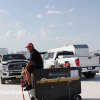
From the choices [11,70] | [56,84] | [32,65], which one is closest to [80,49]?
[11,70]

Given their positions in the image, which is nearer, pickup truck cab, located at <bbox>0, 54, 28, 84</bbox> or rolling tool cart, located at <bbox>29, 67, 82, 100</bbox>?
rolling tool cart, located at <bbox>29, 67, 82, 100</bbox>

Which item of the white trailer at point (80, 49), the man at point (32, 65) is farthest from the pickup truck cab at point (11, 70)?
the white trailer at point (80, 49)

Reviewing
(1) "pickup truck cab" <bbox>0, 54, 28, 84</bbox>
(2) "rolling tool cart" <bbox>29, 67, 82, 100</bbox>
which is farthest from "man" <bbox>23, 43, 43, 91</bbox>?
(1) "pickup truck cab" <bbox>0, 54, 28, 84</bbox>

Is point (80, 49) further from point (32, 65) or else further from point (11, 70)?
point (32, 65)

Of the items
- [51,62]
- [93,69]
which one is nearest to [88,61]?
[93,69]

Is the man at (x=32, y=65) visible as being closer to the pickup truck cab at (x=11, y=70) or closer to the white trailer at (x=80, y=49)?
the pickup truck cab at (x=11, y=70)

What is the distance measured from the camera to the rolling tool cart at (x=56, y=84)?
5.83 metres

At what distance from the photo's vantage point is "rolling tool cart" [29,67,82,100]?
5.83m

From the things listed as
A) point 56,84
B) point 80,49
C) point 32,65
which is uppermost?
point 80,49

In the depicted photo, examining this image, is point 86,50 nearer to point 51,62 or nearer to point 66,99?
point 51,62

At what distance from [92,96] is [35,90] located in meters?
2.57

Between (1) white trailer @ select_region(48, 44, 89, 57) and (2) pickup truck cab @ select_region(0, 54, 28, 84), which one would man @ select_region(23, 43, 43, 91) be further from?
(1) white trailer @ select_region(48, 44, 89, 57)

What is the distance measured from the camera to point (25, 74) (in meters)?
6.05

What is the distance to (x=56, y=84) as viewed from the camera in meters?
6.03
